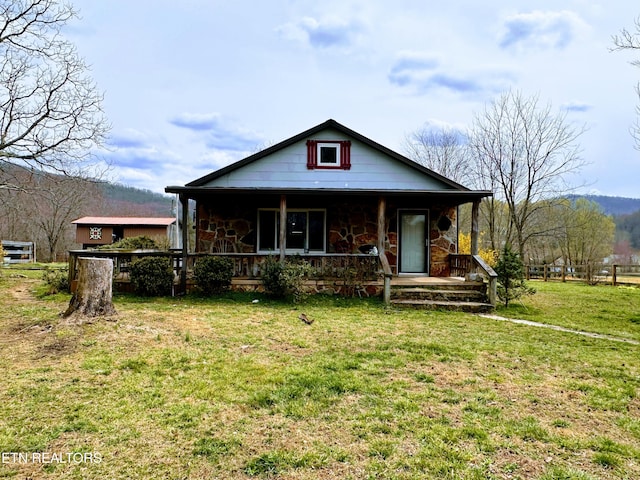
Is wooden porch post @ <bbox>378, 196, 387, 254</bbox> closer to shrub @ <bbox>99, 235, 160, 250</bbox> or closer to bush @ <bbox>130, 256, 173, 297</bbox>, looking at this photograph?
bush @ <bbox>130, 256, 173, 297</bbox>

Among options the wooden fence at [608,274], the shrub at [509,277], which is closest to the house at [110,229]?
the shrub at [509,277]

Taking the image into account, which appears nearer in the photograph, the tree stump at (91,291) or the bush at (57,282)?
the tree stump at (91,291)

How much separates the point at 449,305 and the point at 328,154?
6003mm

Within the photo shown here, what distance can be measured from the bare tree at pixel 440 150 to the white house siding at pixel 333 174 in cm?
1483

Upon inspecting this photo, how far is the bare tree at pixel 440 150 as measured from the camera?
26266mm

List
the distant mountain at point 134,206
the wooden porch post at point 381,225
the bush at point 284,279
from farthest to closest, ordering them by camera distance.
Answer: the distant mountain at point 134,206, the wooden porch post at point 381,225, the bush at point 284,279

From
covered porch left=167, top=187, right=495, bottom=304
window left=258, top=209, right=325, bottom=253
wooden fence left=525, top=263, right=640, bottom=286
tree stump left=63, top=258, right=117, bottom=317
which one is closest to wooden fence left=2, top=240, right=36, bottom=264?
covered porch left=167, top=187, right=495, bottom=304

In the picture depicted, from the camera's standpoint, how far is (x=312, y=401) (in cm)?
380

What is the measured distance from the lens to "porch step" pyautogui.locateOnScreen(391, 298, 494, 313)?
30.7ft

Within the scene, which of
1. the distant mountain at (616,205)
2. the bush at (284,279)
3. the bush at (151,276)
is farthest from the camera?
the distant mountain at (616,205)

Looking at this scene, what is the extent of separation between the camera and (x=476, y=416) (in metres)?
3.54

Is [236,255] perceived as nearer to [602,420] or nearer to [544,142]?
[602,420]

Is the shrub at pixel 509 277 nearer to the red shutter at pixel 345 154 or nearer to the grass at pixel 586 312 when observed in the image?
the grass at pixel 586 312

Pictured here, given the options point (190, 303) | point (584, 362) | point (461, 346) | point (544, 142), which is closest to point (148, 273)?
point (190, 303)
